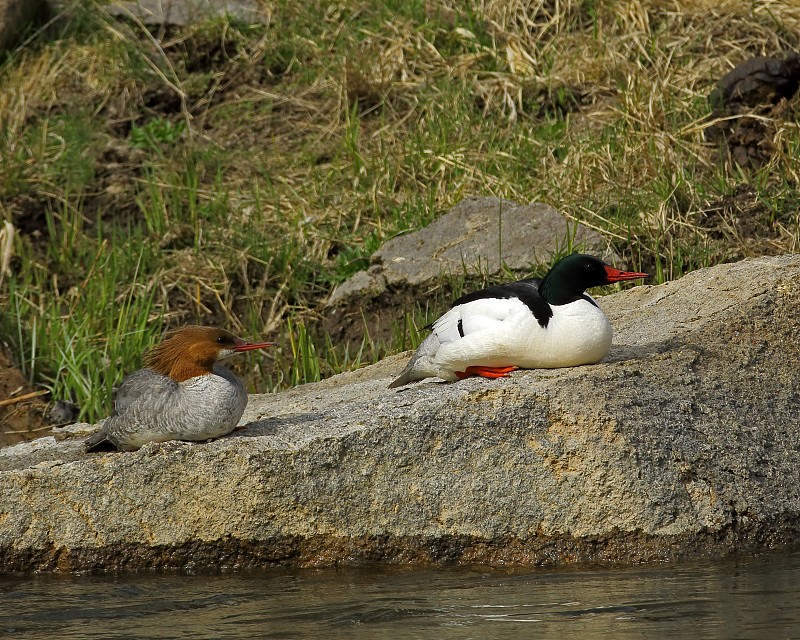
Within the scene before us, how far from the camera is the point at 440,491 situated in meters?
4.14

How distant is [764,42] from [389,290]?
3.75 meters

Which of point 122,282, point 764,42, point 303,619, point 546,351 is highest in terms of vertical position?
point 764,42

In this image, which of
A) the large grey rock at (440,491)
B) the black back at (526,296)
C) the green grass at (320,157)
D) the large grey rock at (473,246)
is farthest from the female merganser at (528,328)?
the large grey rock at (473,246)

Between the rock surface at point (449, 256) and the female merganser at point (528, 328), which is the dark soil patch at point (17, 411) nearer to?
the rock surface at point (449, 256)

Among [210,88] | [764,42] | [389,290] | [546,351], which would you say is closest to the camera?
[546,351]

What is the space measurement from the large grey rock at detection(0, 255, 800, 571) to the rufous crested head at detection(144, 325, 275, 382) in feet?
1.16

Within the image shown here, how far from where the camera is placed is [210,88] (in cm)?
1030

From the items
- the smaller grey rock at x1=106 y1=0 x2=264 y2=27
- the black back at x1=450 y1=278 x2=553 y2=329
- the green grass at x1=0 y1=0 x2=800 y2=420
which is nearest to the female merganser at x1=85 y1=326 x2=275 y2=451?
the black back at x1=450 y1=278 x2=553 y2=329

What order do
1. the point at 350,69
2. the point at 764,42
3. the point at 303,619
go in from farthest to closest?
the point at 350,69, the point at 764,42, the point at 303,619

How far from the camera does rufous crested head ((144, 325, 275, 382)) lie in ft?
14.5

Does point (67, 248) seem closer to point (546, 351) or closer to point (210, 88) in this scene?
point (210, 88)

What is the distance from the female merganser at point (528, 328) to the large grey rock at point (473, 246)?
86.6 inches

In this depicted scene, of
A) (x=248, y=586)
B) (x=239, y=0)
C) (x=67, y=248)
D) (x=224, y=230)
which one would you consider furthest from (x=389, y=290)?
(x=239, y=0)

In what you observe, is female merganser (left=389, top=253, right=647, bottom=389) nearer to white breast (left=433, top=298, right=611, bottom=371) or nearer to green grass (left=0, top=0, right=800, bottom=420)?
white breast (left=433, top=298, right=611, bottom=371)
